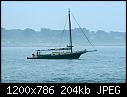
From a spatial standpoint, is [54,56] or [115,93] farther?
[54,56]

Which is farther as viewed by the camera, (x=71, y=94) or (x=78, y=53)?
(x=78, y=53)

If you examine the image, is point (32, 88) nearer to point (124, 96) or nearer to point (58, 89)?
point (58, 89)

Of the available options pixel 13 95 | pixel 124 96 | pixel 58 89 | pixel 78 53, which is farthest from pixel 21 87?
pixel 78 53

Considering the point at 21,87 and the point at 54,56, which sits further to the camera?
the point at 54,56

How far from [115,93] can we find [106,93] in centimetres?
23

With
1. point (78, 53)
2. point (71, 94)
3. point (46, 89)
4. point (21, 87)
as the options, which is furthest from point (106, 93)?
point (78, 53)

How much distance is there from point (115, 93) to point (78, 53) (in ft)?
173

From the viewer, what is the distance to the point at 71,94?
9.92m

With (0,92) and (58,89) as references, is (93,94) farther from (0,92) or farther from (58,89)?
(0,92)

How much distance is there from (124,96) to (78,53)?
52680mm

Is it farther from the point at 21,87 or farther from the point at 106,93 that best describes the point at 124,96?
the point at 21,87

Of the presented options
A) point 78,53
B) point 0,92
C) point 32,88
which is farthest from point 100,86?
point 78,53

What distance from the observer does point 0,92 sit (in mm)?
10281

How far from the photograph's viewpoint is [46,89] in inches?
398
